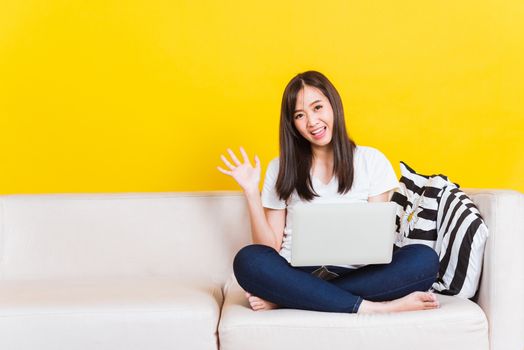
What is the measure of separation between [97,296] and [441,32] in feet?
6.67

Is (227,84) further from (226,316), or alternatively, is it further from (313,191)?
(226,316)

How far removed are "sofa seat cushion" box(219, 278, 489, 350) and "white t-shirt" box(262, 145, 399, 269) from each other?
1.42 feet

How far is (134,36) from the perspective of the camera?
3.15m

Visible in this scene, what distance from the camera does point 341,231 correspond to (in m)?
1.76

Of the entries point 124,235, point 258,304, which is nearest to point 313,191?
point 258,304

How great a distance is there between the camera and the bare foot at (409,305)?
1.86 m

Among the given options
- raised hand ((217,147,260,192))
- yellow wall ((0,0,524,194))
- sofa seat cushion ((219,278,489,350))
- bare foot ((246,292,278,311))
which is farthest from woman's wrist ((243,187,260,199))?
yellow wall ((0,0,524,194))

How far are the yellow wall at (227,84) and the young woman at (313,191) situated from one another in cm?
81

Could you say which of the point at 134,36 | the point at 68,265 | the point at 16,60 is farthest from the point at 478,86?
the point at 16,60

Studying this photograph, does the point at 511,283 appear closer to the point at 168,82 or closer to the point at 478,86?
the point at 478,86

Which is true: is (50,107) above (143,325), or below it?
above

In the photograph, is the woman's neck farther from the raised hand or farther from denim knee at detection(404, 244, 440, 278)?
denim knee at detection(404, 244, 440, 278)

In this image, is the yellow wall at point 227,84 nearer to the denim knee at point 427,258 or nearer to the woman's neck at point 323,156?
the woman's neck at point 323,156

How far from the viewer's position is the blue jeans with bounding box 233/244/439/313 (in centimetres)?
186
